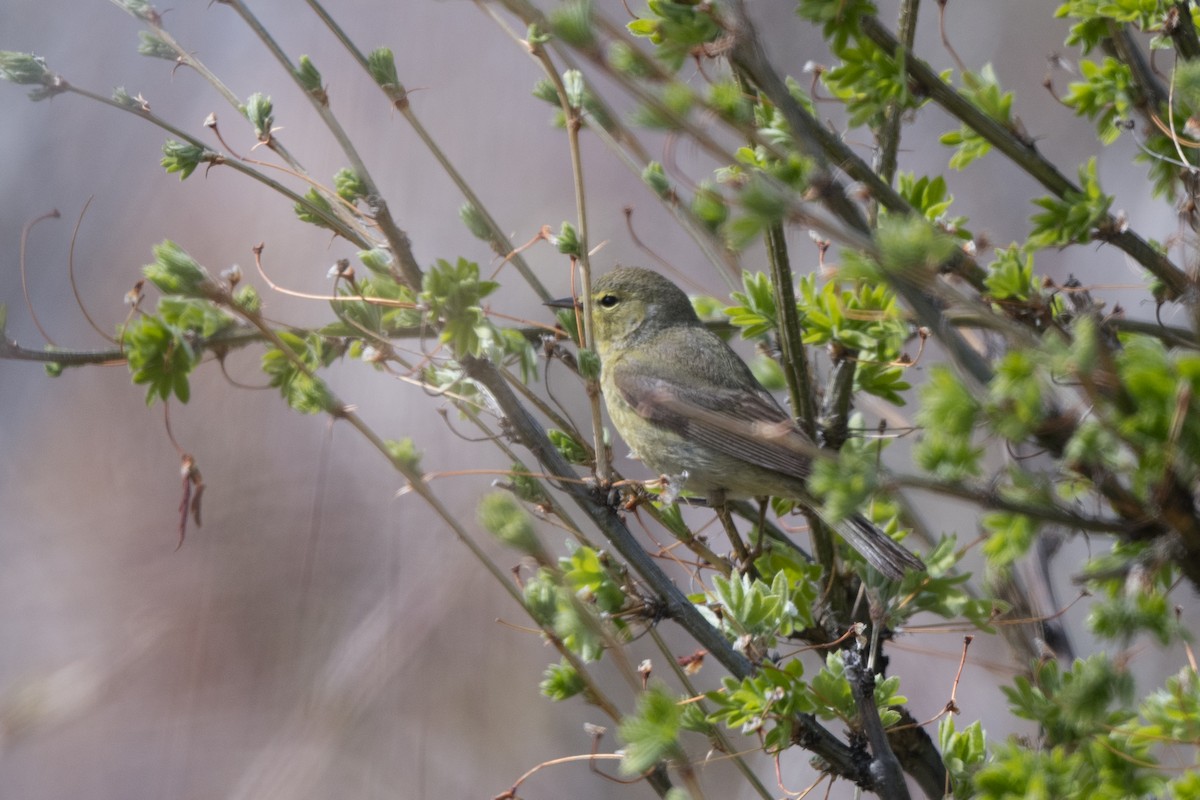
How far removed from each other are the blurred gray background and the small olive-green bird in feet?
1.60

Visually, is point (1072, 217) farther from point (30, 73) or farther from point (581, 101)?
point (30, 73)

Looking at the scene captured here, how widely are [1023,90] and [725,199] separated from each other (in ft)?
15.5

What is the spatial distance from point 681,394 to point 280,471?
5.35 feet

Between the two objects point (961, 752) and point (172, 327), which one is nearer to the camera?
point (172, 327)

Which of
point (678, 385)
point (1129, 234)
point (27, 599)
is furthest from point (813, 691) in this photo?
point (27, 599)

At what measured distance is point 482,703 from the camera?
4.05 meters

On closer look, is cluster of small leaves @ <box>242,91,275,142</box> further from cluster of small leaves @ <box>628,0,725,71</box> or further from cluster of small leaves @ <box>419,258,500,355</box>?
cluster of small leaves @ <box>628,0,725,71</box>

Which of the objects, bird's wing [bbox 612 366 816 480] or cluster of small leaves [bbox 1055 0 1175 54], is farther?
bird's wing [bbox 612 366 816 480]

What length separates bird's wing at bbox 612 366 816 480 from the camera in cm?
249

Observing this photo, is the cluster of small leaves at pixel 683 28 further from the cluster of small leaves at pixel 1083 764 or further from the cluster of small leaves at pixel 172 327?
the cluster of small leaves at pixel 1083 764

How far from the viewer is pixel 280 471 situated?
391cm

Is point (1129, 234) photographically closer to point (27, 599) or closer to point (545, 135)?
point (545, 135)

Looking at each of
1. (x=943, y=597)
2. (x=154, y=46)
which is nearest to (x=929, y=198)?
(x=943, y=597)

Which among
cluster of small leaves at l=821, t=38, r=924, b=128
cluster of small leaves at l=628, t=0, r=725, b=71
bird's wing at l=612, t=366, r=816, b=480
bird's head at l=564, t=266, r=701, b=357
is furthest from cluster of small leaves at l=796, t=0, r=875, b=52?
bird's head at l=564, t=266, r=701, b=357
